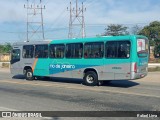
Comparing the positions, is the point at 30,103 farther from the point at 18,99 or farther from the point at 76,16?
the point at 76,16

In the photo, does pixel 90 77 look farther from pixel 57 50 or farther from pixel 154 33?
pixel 154 33

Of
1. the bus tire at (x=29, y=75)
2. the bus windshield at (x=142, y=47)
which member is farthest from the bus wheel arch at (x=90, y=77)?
the bus tire at (x=29, y=75)

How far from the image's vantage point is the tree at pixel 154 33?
270 ft

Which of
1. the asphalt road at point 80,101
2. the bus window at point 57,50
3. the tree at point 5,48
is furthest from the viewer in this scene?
the tree at point 5,48

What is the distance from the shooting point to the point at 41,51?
69.8ft

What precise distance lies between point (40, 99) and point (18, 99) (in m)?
0.89

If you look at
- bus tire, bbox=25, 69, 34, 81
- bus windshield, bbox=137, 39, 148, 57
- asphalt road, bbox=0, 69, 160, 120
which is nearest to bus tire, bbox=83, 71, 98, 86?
bus windshield, bbox=137, 39, 148, 57

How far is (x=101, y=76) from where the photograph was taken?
17.8 meters

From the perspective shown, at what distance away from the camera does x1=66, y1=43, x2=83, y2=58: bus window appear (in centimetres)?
1880

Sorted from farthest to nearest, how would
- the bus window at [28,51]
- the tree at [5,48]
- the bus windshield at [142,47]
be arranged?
the tree at [5,48]
the bus window at [28,51]
the bus windshield at [142,47]

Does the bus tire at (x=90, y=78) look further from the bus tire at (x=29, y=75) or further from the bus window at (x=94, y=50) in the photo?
the bus tire at (x=29, y=75)

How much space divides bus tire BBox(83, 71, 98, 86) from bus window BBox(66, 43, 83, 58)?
1.21 m

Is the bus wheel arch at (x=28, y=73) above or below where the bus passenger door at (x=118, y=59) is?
below

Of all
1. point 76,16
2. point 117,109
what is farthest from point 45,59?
point 76,16
